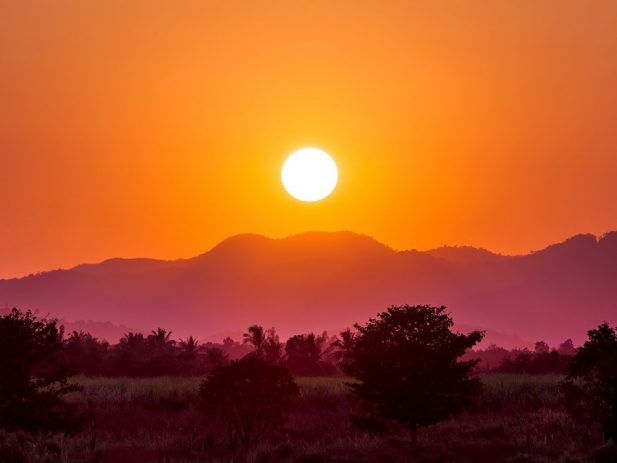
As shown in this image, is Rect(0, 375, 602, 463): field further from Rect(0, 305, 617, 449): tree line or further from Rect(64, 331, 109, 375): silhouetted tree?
Rect(64, 331, 109, 375): silhouetted tree

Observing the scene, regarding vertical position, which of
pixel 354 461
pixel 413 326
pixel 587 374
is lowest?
pixel 354 461

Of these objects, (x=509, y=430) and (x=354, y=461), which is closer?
(x=354, y=461)

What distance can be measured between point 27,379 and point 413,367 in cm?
1207

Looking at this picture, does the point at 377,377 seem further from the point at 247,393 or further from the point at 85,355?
the point at 85,355

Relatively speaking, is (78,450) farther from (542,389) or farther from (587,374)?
(542,389)

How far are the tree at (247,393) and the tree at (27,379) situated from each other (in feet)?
21.5

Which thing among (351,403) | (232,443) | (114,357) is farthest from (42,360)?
(114,357)

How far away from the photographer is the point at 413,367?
24.8 metres

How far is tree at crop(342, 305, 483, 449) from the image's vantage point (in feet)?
80.7

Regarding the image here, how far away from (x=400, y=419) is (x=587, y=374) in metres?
6.05

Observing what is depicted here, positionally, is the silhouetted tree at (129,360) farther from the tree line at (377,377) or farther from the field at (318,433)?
the tree line at (377,377)

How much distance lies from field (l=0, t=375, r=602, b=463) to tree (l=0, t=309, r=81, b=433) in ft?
2.52

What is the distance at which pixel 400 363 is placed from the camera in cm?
2519

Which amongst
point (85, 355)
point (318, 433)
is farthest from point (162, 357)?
point (318, 433)
